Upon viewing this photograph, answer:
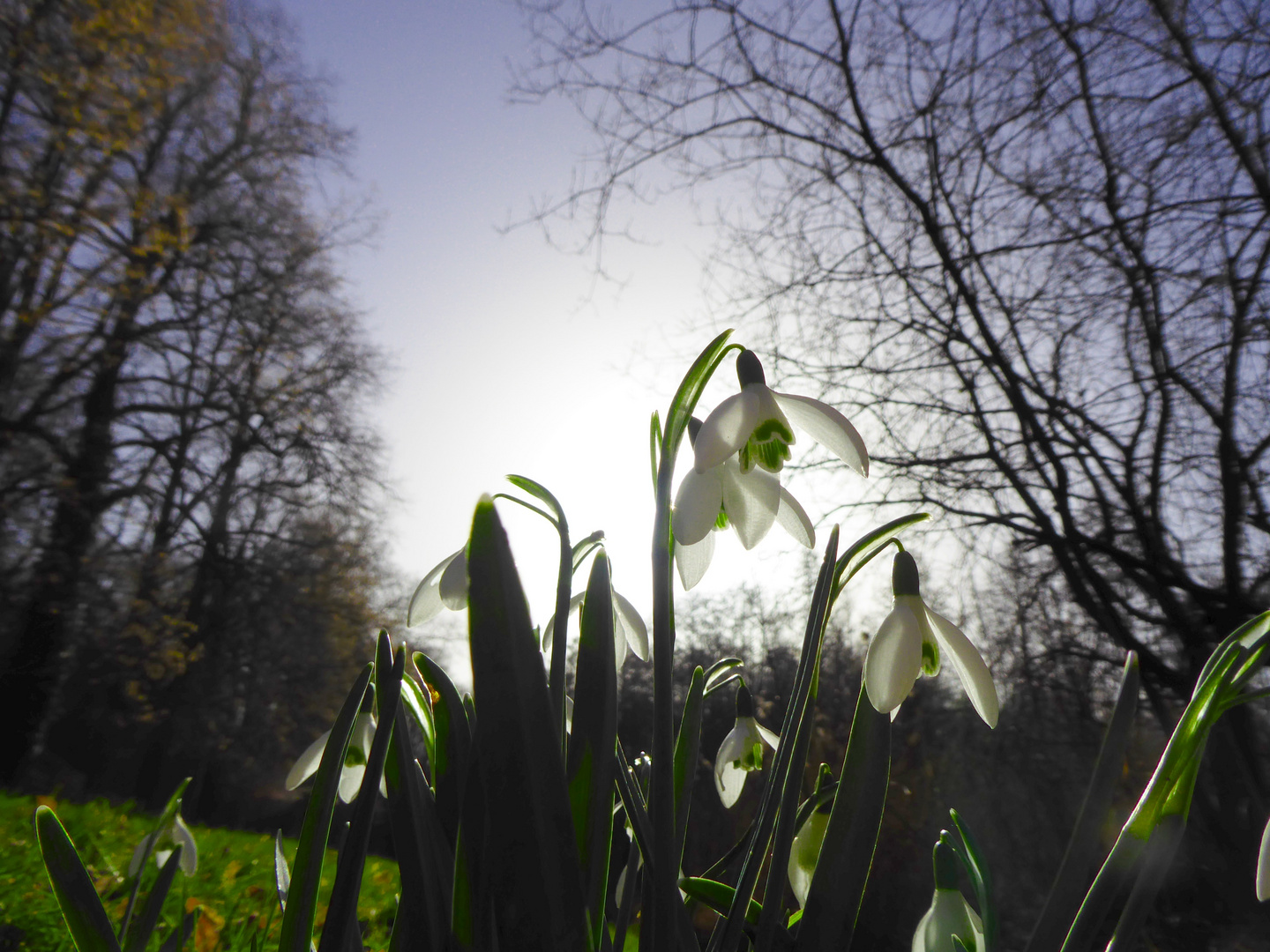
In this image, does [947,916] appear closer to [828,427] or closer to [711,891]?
[711,891]

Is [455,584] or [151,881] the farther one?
[151,881]

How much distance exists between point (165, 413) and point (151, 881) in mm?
7911

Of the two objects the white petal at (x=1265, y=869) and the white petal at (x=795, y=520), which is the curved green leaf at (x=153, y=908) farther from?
the white petal at (x=1265, y=869)

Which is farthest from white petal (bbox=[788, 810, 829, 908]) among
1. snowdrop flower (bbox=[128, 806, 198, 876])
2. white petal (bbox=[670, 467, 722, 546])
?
snowdrop flower (bbox=[128, 806, 198, 876])

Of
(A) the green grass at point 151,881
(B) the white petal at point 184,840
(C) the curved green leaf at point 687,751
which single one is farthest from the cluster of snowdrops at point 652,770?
(B) the white petal at point 184,840

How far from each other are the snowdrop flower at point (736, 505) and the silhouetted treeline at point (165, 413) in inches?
303

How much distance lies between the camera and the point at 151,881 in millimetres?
1918

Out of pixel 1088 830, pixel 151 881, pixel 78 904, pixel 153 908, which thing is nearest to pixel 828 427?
pixel 1088 830

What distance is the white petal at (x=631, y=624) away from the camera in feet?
3.00

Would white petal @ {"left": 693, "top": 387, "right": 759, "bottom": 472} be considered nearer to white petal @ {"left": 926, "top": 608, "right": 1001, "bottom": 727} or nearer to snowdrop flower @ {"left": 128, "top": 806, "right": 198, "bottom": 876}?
white petal @ {"left": 926, "top": 608, "right": 1001, "bottom": 727}

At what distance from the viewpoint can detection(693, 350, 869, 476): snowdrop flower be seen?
0.67m

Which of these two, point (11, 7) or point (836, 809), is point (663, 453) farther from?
point (11, 7)

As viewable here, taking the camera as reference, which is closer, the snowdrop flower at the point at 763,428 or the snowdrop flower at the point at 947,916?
the snowdrop flower at the point at 763,428

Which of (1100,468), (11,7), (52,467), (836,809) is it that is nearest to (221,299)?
→ (52,467)
